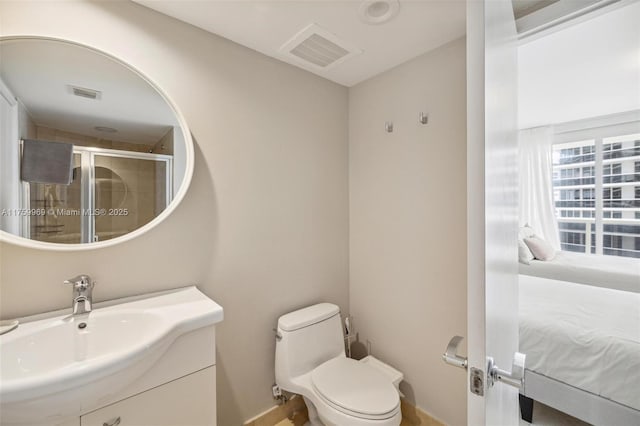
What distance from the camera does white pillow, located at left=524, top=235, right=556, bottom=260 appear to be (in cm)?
323

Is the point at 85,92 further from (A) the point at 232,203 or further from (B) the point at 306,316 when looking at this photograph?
(B) the point at 306,316

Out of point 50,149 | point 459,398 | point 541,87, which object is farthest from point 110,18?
point 541,87

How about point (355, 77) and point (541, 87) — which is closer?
point (355, 77)

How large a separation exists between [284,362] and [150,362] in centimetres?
78

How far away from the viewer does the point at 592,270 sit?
2.83 metres

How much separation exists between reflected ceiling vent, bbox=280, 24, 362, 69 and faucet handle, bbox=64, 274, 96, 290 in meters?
1.41

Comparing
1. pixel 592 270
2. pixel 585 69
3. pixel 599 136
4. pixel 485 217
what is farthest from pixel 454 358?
pixel 599 136

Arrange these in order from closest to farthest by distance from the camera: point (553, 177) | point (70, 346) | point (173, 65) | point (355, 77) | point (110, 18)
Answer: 1. point (70, 346)
2. point (110, 18)
3. point (173, 65)
4. point (355, 77)
5. point (553, 177)

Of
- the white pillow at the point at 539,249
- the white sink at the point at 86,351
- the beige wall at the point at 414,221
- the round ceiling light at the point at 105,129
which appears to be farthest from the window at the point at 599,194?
Result: the round ceiling light at the point at 105,129

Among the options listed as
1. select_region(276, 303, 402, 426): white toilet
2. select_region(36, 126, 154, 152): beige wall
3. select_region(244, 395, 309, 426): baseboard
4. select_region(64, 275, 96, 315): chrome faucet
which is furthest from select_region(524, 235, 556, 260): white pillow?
select_region(64, 275, 96, 315): chrome faucet

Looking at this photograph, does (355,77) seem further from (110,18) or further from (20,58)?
(20,58)

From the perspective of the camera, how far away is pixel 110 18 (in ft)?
3.67

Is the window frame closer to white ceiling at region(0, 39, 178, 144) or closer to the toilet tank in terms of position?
the toilet tank

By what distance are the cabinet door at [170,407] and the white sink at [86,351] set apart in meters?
0.07
